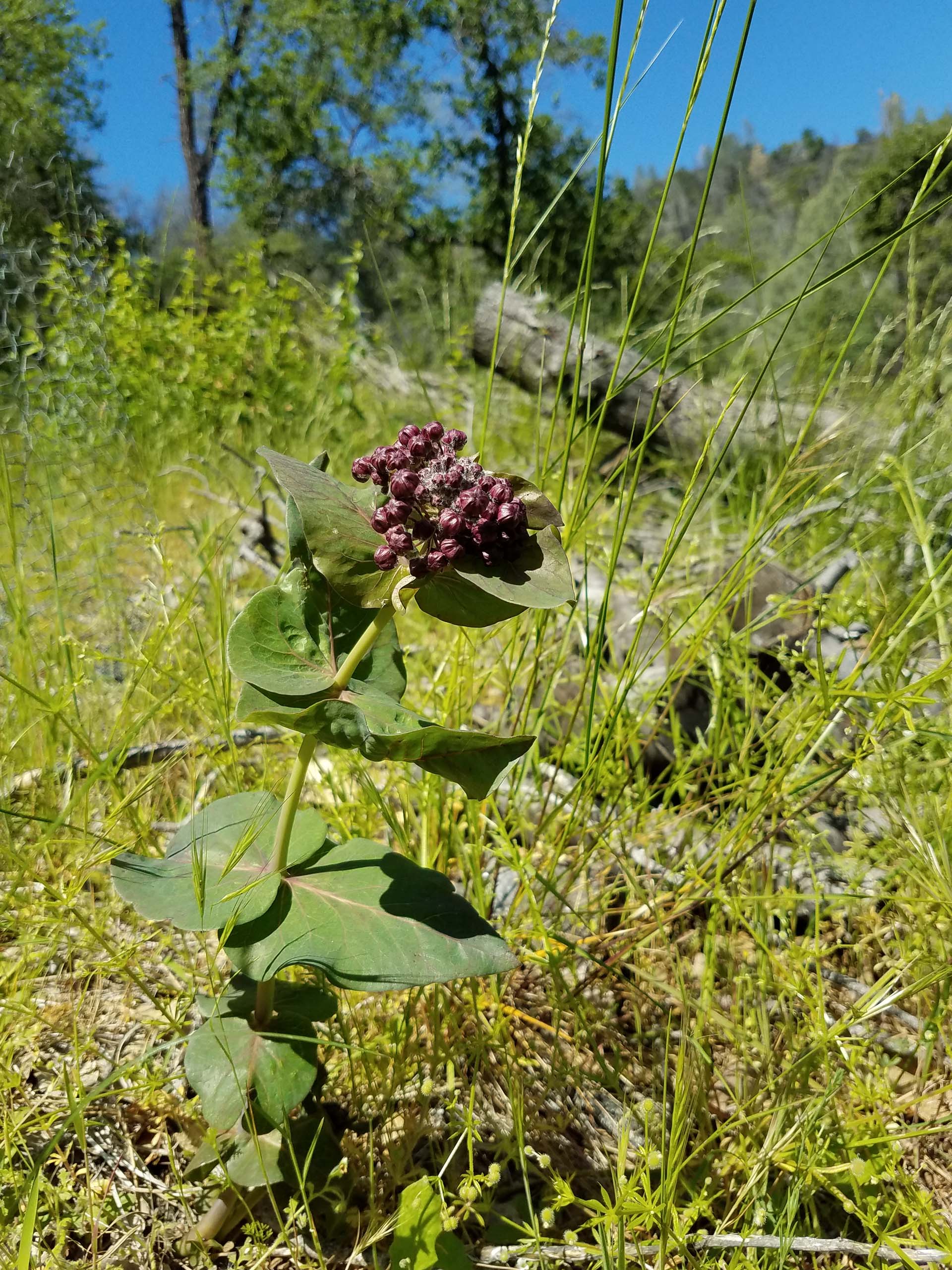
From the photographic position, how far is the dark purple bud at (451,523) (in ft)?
2.58

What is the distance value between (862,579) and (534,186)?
18.7 metres

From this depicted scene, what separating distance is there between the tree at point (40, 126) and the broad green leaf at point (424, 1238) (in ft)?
8.91

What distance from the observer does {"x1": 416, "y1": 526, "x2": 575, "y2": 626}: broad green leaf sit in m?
0.79

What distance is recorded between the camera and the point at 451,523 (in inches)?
31.0

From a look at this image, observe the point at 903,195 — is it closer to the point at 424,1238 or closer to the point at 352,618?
the point at 352,618

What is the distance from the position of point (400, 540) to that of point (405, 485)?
63 millimetres

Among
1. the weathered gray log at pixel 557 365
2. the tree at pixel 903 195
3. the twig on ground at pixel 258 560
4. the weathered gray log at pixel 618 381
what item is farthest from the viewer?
the tree at pixel 903 195

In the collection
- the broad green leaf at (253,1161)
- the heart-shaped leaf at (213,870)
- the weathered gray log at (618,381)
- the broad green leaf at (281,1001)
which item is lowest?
the broad green leaf at (253,1161)

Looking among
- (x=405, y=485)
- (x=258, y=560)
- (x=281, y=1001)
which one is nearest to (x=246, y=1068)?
(x=281, y=1001)

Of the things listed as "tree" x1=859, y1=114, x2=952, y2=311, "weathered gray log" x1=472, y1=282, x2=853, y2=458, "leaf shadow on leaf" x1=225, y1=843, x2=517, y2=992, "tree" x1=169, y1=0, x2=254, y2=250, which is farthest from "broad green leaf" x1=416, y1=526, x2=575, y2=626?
"tree" x1=169, y1=0, x2=254, y2=250

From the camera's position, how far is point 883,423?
2928mm

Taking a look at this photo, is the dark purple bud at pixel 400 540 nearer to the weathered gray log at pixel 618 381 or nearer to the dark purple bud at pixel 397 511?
the dark purple bud at pixel 397 511

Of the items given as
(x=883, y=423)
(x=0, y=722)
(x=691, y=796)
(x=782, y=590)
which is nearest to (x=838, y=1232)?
(x=691, y=796)

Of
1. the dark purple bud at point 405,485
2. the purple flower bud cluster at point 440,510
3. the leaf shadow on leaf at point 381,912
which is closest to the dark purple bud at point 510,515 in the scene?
the purple flower bud cluster at point 440,510
